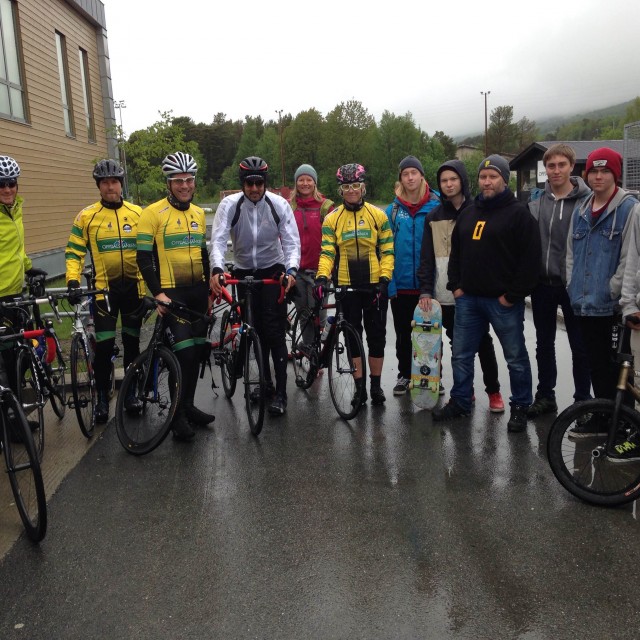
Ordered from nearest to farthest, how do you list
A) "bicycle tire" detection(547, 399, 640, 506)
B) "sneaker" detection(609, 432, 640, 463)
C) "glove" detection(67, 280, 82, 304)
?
Result: "bicycle tire" detection(547, 399, 640, 506) → "sneaker" detection(609, 432, 640, 463) → "glove" detection(67, 280, 82, 304)

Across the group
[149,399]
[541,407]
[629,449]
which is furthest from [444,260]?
[149,399]

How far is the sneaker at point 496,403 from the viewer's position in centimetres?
588

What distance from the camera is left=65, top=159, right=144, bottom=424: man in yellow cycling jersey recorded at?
572 centimetres

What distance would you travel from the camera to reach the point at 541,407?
5.77 meters

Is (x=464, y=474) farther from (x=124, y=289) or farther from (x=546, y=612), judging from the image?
(x=124, y=289)

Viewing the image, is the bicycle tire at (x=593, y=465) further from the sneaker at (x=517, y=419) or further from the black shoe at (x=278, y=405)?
the black shoe at (x=278, y=405)

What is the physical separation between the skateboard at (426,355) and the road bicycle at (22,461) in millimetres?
3325

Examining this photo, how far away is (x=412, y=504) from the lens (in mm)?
4152

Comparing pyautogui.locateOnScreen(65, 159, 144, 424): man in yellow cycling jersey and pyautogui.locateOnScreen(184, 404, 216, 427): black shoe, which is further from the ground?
pyautogui.locateOnScreen(65, 159, 144, 424): man in yellow cycling jersey

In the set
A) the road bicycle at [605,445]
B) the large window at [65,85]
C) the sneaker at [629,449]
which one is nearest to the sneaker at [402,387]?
the road bicycle at [605,445]

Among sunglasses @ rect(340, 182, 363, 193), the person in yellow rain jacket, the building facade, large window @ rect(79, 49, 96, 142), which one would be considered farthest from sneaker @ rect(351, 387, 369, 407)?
large window @ rect(79, 49, 96, 142)

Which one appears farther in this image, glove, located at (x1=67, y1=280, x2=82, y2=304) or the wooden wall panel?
the wooden wall panel

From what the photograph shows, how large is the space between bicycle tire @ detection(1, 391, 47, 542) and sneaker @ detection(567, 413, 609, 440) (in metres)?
3.34

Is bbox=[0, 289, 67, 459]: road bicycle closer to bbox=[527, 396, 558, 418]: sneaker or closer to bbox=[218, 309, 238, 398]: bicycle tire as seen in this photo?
bbox=[218, 309, 238, 398]: bicycle tire
